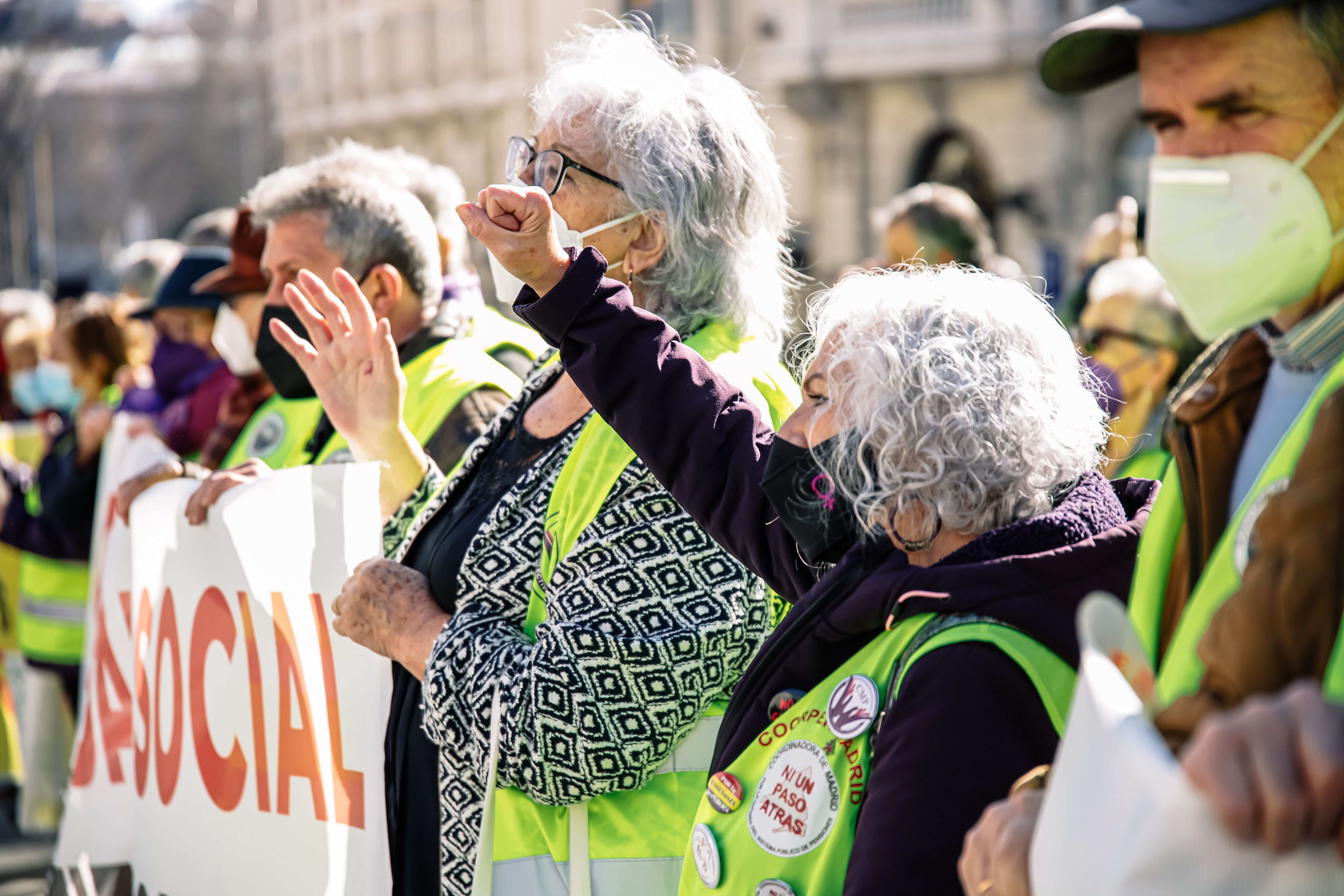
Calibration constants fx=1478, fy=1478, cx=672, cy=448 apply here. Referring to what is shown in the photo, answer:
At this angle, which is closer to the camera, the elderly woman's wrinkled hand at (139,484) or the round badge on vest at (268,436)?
the elderly woman's wrinkled hand at (139,484)

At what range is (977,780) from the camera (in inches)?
63.1

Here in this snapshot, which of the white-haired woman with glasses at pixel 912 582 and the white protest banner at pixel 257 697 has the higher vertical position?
the white-haired woman with glasses at pixel 912 582

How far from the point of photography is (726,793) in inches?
73.2

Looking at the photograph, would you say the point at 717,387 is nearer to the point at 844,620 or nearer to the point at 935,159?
the point at 844,620

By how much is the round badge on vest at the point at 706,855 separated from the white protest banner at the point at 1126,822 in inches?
25.7

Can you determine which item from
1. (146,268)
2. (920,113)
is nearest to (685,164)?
(146,268)

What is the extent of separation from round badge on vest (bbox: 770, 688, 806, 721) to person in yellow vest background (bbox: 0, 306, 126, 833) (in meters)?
3.88

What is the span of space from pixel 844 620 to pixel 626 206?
103 centimetres

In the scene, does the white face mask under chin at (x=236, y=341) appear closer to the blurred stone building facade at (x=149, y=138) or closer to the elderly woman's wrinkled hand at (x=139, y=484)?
the elderly woman's wrinkled hand at (x=139, y=484)

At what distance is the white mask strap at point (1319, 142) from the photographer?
1.34m

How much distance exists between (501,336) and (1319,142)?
7.78 ft

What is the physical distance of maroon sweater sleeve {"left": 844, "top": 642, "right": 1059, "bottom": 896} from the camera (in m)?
1.59

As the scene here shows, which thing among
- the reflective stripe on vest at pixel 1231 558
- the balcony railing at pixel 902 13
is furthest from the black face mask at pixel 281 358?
the balcony railing at pixel 902 13

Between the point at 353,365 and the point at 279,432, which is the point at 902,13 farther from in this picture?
the point at 353,365
